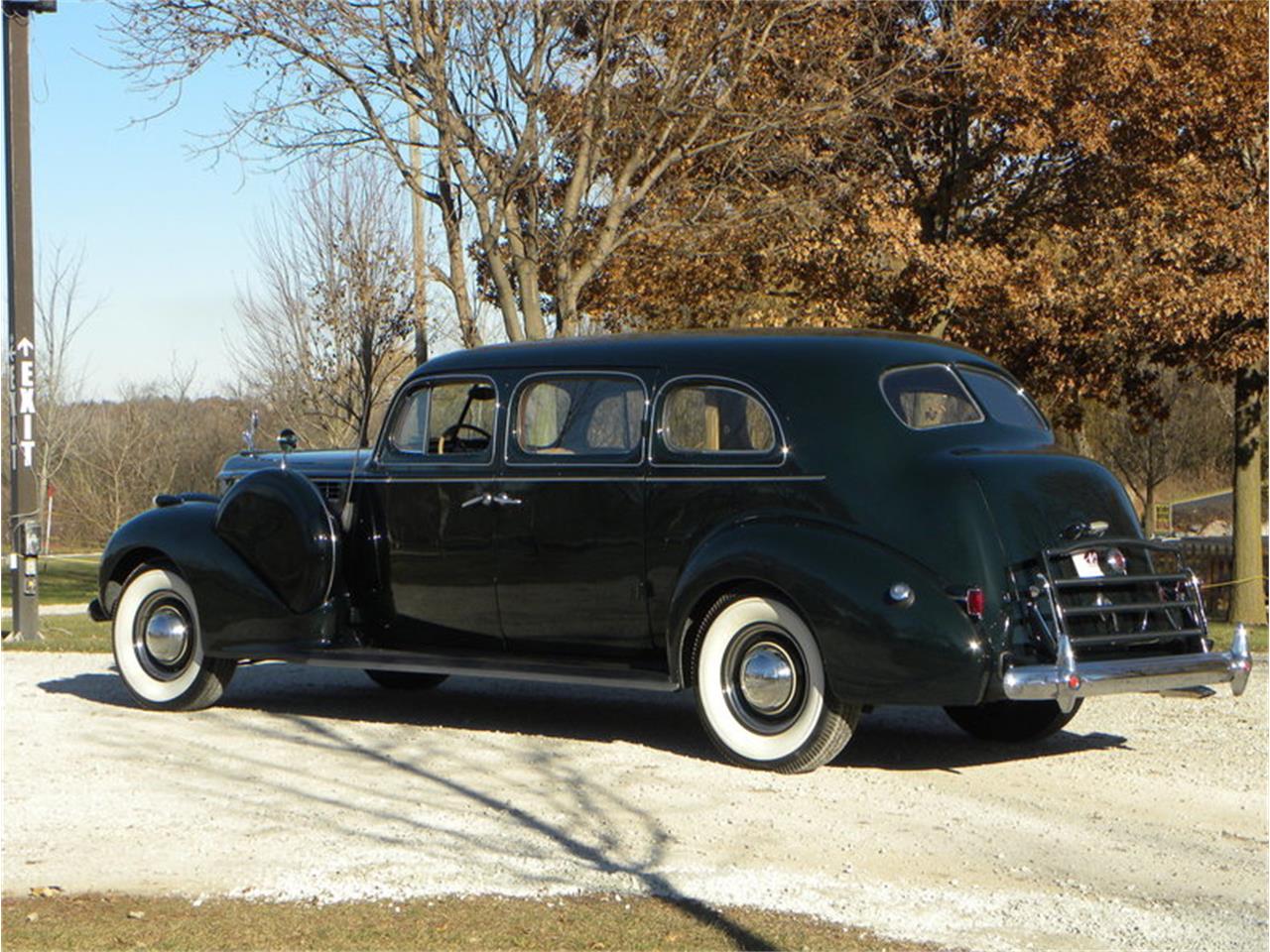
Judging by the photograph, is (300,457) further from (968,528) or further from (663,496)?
(968,528)

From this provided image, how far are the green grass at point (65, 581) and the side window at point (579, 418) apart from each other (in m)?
13.1

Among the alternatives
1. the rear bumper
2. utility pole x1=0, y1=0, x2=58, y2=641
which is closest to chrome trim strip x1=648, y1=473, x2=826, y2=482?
the rear bumper

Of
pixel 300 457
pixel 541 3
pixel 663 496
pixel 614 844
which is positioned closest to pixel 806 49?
pixel 541 3

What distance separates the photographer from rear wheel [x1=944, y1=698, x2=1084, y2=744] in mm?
9398

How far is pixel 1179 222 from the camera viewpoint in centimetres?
1950

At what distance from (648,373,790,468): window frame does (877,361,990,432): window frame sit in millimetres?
533

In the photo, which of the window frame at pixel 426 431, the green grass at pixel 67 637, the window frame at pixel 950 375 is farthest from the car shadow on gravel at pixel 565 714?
the green grass at pixel 67 637

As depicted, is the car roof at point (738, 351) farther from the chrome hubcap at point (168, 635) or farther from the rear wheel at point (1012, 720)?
the chrome hubcap at point (168, 635)

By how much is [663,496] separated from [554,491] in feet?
2.31

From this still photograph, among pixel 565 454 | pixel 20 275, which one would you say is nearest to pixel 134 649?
pixel 565 454

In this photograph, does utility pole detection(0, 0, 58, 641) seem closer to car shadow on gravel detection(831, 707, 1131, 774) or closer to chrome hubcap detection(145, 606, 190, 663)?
chrome hubcap detection(145, 606, 190, 663)

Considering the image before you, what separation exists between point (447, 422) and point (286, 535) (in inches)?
44.6

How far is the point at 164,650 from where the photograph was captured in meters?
10.8

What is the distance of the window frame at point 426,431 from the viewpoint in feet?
32.2
